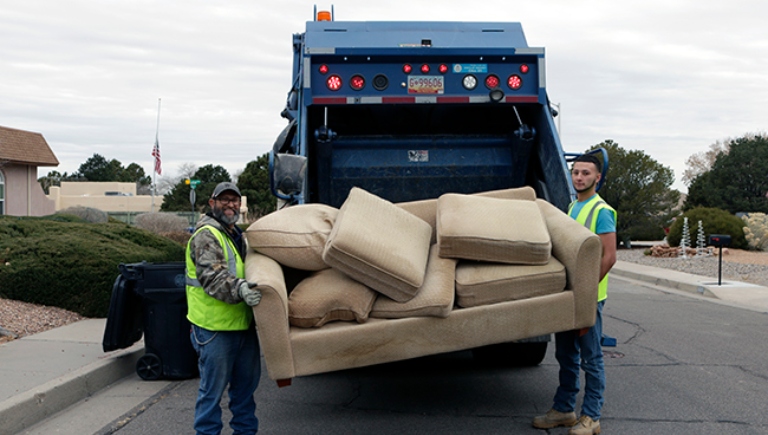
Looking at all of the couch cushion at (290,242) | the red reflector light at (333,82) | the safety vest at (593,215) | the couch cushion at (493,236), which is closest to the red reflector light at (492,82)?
the red reflector light at (333,82)

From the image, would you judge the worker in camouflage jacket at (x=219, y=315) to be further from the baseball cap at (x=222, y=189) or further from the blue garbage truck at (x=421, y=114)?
the blue garbage truck at (x=421, y=114)

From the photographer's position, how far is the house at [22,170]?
24.5 m

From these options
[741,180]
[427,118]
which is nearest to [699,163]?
[741,180]

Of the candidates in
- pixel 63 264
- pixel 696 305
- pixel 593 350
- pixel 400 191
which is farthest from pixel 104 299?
pixel 696 305

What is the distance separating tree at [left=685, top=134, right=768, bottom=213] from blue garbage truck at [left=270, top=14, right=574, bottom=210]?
3078 cm

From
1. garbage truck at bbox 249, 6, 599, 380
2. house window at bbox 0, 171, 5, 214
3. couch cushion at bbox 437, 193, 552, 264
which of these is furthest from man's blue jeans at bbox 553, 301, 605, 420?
house window at bbox 0, 171, 5, 214

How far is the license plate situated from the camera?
249 inches

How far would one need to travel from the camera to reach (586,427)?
461 centimetres

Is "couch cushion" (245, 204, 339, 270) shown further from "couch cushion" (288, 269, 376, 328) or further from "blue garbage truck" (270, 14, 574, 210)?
"blue garbage truck" (270, 14, 574, 210)

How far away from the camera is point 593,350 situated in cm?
461

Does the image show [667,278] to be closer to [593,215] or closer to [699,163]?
[593,215]

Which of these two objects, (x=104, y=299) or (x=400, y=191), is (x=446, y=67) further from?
(x=104, y=299)

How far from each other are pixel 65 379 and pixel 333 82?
3.05 meters

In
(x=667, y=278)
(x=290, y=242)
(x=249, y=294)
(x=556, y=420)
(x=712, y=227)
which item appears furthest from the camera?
(x=712, y=227)
